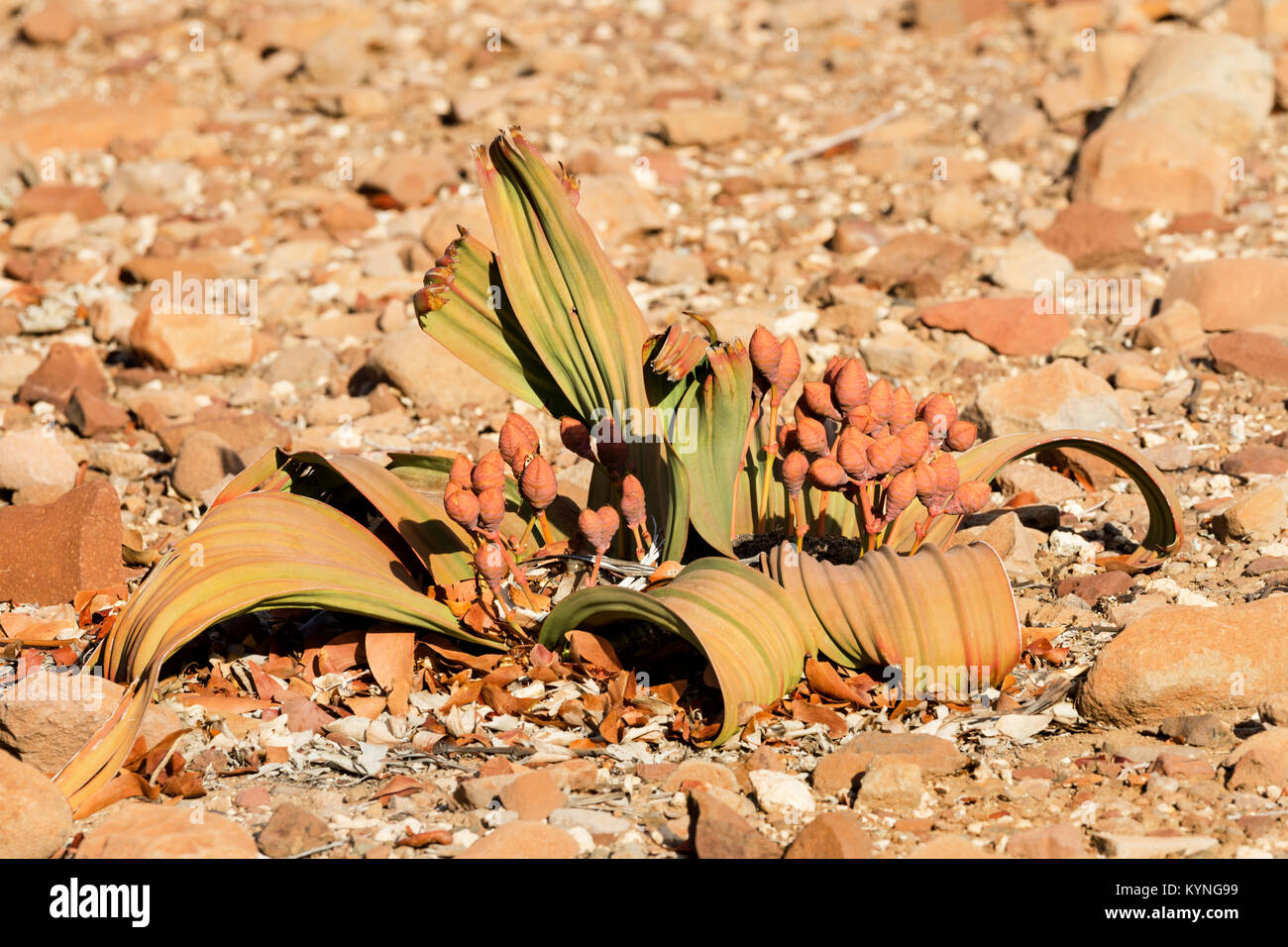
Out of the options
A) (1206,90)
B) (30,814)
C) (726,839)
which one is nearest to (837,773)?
(726,839)

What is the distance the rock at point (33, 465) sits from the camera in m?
4.43

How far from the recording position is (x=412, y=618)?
3.15 metres

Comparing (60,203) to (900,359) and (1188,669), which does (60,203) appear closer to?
(900,359)

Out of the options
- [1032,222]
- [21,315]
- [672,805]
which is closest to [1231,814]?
[672,805]

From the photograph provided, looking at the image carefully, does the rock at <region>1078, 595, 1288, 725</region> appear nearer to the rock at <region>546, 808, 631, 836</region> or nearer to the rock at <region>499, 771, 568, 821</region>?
the rock at <region>546, 808, 631, 836</region>

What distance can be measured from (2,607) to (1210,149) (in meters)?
5.58

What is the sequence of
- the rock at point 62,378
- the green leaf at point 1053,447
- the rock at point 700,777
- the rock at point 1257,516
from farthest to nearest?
the rock at point 62,378
the rock at point 1257,516
the green leaf at point 1053,447
the rock at point 700,777

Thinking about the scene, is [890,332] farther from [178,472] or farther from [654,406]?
[178,472]

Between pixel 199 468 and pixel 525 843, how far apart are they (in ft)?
8.07

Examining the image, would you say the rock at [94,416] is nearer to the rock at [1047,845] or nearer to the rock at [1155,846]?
the rock at [1047,845]

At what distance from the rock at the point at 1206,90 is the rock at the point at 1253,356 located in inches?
85.4

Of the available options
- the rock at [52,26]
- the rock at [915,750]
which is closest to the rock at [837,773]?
the rock at [915,750]

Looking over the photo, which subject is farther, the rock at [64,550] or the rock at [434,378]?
the rock at [434,378]

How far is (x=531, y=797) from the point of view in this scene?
272 cm
